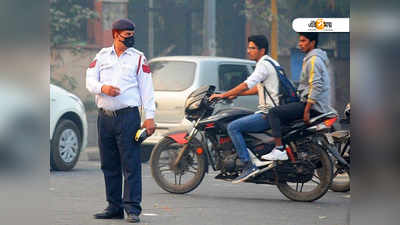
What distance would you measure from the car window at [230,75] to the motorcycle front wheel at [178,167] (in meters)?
4.95

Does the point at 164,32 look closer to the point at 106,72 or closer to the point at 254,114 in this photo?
the point at 254,114

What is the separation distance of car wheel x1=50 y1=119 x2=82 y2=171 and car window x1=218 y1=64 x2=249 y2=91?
3122 mm

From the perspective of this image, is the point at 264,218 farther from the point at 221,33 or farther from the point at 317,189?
the point at 221,33

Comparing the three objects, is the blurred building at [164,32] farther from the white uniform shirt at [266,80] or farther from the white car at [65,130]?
the white uniform shirt at [266,80]

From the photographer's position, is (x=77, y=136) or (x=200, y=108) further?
(x=77, y=136)

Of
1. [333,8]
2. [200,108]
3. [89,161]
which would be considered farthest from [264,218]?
[333,8]

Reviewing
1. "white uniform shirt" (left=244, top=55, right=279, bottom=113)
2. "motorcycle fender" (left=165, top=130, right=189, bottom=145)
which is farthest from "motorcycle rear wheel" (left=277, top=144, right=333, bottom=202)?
"motorcycle fender" (left=165, top=130, right=189, bottom=145)

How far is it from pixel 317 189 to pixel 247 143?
0.86 m

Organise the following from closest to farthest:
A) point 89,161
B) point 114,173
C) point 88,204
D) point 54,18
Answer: point 114,173, point 88,204, point 89,161, point 54,18

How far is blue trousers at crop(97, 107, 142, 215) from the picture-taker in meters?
6.64

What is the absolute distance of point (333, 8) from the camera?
18.6 m

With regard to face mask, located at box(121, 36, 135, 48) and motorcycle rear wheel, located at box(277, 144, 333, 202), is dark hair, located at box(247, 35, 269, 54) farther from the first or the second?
face mask, located at box(121, 36, 135, 48)

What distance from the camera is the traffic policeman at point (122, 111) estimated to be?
6.64m

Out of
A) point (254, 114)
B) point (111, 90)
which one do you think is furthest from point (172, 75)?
point (111, 90)
